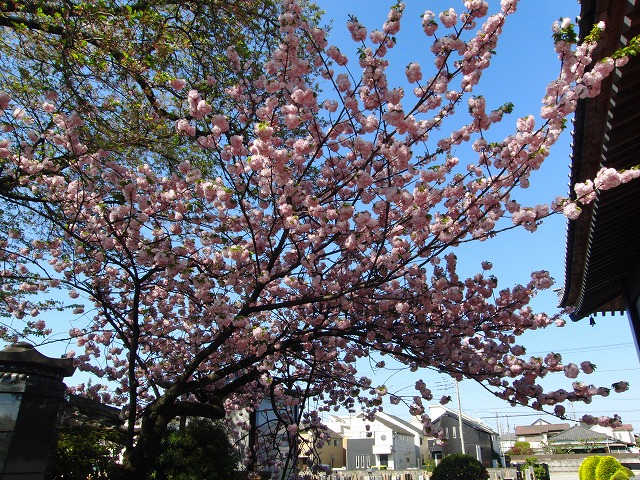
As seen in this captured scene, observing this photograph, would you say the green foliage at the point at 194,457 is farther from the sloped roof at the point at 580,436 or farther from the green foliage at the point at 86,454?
the sloped roof at the point at 580,436

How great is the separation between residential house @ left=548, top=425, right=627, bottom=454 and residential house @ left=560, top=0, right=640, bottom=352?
3329cm

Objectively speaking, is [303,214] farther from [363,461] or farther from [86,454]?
[363,461]

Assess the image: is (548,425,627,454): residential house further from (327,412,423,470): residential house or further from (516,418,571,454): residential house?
(516,418,571,454): residential house

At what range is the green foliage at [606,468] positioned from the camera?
13711mm

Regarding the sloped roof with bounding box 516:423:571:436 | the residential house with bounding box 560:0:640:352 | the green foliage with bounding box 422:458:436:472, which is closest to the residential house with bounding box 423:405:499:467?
the green foliage with bounding box 422:458:436:472

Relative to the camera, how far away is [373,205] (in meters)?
5.29

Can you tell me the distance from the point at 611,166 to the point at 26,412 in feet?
17.5

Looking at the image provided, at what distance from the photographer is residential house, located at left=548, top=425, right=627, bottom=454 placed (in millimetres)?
34472

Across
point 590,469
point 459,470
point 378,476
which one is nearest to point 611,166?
point 459,470

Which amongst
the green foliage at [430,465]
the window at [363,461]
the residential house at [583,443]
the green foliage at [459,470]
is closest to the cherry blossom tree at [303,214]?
the green foliage at [459,470]

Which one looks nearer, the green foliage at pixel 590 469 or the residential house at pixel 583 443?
the green foliage at pixel 590 469

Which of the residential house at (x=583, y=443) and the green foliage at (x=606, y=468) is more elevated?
the residential house at (x=583, y=443)

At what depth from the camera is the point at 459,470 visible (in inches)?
566

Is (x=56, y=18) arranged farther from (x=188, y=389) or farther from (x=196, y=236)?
(x=188, y=389)
